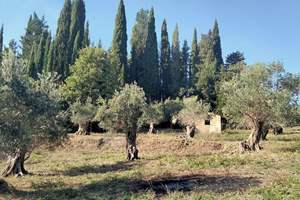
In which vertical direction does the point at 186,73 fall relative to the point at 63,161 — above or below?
above

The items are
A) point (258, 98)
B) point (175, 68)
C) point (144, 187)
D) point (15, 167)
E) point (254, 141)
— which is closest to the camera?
point (144, 187)

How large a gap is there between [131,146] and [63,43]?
173 feet

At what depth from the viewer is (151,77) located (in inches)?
3346

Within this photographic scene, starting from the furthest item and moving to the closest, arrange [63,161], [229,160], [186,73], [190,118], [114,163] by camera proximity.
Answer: [186,73] → [190,118] → [63,161] → [114,163] → [229,160]

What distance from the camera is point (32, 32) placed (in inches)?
4122

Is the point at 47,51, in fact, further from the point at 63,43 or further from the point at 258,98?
the point at 258,98

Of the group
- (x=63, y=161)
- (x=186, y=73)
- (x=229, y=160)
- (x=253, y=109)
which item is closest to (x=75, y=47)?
(x=186, y=73)

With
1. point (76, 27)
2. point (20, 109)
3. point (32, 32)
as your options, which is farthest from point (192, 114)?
point (32, 32)

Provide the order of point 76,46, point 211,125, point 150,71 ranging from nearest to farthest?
point 211,125
point 150,71
point 76,46

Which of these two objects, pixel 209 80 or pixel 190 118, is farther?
pixel 209 80

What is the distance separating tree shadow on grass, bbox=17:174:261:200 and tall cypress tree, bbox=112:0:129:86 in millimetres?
52691

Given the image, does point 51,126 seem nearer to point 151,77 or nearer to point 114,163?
point 114,163

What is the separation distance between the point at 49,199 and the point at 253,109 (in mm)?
19723

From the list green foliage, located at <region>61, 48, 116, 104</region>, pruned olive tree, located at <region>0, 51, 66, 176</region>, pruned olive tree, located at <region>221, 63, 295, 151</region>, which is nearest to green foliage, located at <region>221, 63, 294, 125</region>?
pruned olive tree, located at <region>221, 63, 295, 151</region>
